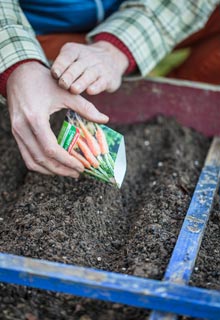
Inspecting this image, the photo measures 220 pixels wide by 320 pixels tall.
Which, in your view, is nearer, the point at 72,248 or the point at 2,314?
the point at 2,314

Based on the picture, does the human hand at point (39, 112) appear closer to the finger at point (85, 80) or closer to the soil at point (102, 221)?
the finger at point (85, 80)

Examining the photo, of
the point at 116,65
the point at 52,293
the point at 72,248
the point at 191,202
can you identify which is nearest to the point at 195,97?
the point at 116,65

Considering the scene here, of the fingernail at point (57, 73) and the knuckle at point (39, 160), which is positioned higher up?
the fingernail at point (57, 73)

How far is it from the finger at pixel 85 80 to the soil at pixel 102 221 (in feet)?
0.98

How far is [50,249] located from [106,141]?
0.35 metres

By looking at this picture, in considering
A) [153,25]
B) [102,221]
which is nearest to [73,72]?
[102,221]

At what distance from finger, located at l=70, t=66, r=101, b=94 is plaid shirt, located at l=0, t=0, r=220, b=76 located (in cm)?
22

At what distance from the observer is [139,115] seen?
2338 millimetres

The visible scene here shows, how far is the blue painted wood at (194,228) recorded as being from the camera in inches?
55.8

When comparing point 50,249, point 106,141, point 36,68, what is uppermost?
point 36,68

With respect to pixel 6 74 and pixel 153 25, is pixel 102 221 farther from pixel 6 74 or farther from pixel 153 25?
pixel 153 25

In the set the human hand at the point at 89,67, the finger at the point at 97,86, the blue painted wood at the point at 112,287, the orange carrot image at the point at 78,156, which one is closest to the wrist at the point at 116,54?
the human hand at the point at 89,67

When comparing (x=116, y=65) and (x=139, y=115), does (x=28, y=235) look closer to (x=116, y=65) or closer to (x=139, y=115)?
(x=116, y=65)

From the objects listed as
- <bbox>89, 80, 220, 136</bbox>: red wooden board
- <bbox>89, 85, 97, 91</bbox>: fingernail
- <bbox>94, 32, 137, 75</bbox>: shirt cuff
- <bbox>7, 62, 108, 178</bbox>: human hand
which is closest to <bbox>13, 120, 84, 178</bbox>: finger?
<bbox>7, 62, 108, 178</bbox>: human hand
